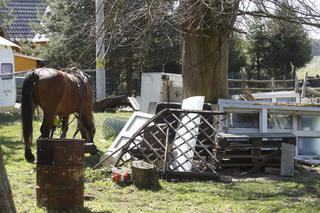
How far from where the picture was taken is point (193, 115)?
32.0 ft

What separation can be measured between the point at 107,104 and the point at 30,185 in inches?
608

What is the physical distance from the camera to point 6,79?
19.0 metres

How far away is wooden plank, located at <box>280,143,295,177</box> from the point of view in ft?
29.7

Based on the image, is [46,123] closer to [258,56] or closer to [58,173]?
[58,173]

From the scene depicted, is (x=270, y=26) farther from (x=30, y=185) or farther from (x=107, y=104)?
(x=107, y=104)

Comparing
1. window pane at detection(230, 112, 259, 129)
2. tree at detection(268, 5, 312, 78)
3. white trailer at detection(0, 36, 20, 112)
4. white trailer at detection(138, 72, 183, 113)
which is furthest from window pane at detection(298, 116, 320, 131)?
tree at detection(268, 5, 312, 78)

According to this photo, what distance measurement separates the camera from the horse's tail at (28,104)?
30.0 ft

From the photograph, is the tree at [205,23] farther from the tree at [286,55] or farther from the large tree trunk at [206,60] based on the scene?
the tree at [286,55]

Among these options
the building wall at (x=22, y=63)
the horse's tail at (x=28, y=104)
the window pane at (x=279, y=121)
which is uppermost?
the building wall at (x=22, y=63)

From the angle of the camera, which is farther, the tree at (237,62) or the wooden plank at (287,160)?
the tree at (237,62)

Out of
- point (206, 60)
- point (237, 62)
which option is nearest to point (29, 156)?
point (206, 60)

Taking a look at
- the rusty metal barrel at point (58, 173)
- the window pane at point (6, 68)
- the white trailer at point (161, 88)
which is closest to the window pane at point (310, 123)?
the rusty metal barrel at point (58, 173)

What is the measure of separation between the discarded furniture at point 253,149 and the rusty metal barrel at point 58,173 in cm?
360

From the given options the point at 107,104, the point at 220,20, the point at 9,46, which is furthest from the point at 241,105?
the point at 107,104
